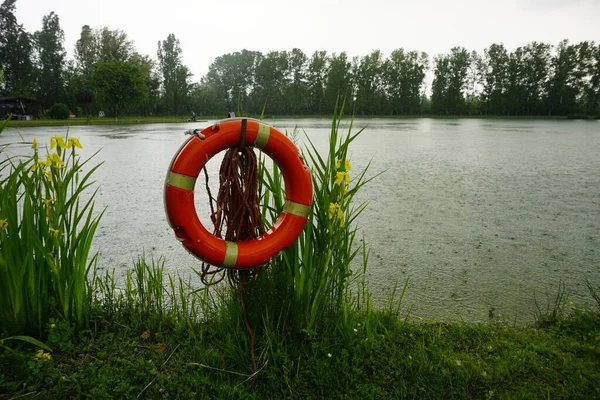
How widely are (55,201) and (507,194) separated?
4.89 m

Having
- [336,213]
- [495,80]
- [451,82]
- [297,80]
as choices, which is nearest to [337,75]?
[297,80]

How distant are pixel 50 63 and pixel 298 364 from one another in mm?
41349

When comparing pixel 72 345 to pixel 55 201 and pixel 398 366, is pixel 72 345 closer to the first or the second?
pixel 55 201

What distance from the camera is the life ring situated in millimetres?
1349

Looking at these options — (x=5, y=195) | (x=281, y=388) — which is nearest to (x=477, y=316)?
(x=281, y=388)

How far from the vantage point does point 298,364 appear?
1383 millimetres

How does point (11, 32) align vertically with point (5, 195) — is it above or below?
above

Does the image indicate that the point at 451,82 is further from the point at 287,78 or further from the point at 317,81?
the point at 287,78

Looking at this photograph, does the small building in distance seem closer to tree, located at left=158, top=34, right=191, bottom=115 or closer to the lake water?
tree, located at left=158, top=34, right=191, bottom=115

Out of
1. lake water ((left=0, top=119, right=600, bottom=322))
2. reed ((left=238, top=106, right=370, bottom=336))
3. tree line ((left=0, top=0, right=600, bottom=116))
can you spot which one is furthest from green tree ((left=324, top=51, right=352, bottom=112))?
reed ((left=238, top=106, right=370, bottom=336))

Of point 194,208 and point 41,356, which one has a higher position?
point 194,208

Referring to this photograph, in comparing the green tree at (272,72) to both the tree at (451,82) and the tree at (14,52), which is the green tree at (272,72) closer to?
the tree at (451,82)

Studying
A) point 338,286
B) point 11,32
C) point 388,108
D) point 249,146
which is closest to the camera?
point 249,146

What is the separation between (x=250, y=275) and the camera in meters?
1.52
